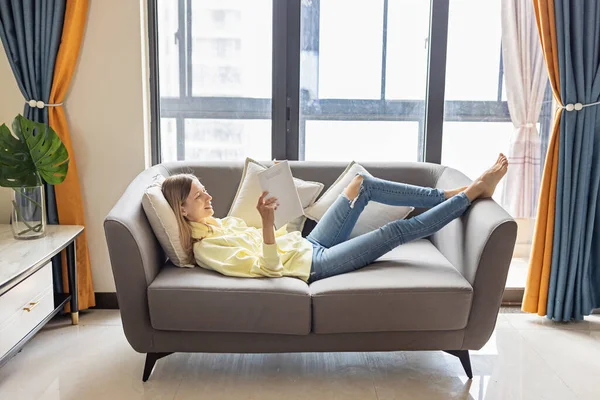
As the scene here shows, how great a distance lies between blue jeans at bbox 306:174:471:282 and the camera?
272 cm

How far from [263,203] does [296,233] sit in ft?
1.39

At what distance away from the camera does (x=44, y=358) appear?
9.32ft

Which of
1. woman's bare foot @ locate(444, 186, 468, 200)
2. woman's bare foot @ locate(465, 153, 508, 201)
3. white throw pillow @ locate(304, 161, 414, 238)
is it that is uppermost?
woman's bare foot @ locate(465, 153, 508, 201)

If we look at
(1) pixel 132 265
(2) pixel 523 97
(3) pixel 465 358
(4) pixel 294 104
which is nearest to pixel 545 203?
(2) pixel 523 97

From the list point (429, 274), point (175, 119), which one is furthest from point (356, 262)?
point (175, 119)

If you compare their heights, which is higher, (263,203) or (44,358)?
(263,203)

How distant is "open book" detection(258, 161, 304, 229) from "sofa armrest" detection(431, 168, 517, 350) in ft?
2.49

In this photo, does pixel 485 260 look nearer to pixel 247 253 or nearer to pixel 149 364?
pixel 247 253

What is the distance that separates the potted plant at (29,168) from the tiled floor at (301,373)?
0.59 metres

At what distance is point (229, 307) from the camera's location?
2.47m

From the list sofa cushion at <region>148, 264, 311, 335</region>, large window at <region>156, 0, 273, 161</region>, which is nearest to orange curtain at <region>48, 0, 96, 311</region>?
large window at <region>156, 0, 273, 161</region>

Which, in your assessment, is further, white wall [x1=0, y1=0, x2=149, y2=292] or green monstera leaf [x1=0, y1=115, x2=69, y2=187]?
white wall [x1=0, y1=0, x2=149, y2=292]

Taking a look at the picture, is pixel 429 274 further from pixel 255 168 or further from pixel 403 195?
pixel 255 168

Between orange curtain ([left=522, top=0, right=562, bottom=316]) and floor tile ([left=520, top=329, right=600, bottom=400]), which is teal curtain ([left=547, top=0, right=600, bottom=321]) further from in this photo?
floor tile ([left=520, top=329, right=600, bottom=400])
